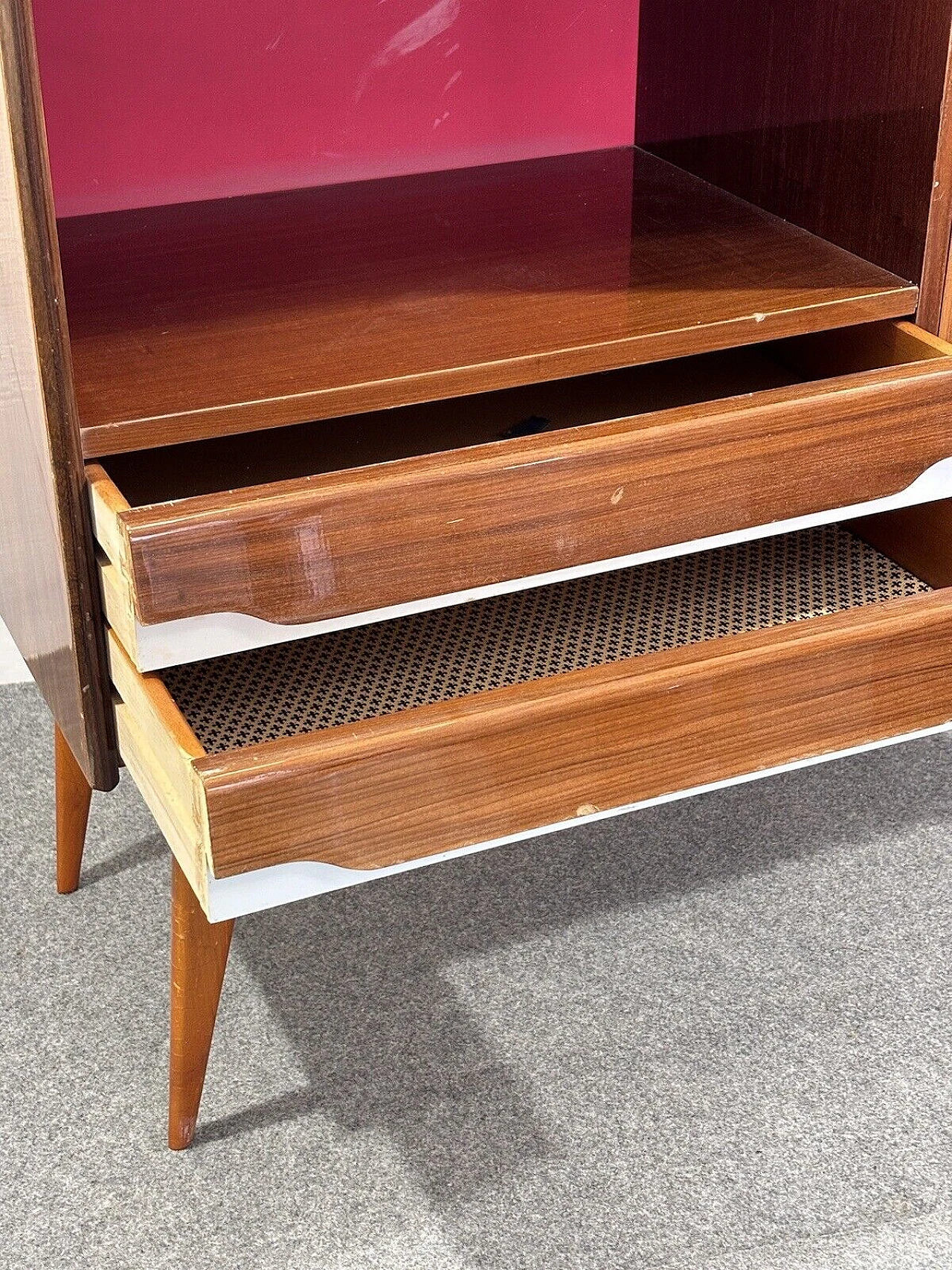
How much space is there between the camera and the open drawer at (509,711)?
0.80 m

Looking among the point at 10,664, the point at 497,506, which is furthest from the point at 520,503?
the point at 10,664

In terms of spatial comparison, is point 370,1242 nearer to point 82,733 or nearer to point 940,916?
point 82,733

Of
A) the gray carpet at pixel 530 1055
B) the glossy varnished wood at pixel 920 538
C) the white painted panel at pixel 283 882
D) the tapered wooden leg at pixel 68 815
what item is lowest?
the gray carpet at pixel 530 1055

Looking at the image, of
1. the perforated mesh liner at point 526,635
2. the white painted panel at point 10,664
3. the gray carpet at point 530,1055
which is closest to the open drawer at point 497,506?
the perforated mesh liner at point 526,635

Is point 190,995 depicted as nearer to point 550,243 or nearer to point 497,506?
point 497,506

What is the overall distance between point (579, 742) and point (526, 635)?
198mm

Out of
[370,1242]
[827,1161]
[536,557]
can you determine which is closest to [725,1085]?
[827,1161]

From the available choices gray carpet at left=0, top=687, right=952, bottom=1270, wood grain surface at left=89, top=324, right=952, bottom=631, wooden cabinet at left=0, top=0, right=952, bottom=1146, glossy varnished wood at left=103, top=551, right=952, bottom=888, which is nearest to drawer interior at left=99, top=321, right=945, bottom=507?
wooden cabinet at left=0, top=0, right=952, bottom=1146

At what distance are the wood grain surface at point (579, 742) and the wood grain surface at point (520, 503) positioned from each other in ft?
0.26

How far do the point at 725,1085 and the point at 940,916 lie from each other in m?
0.26

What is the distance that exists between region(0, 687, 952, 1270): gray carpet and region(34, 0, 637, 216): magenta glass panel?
56cm

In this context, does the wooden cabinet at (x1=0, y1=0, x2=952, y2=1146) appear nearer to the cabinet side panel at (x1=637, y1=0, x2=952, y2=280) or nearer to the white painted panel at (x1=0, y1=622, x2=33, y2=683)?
the cabinet side panel at (x1=637, y1=0, x2=952, y2=280)

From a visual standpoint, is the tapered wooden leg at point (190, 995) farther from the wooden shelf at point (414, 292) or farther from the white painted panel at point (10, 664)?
the white painted panel at point (10, 664)

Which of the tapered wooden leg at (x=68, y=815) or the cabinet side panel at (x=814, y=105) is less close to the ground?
the cabinet side panel at (x=814, y=105)
